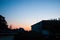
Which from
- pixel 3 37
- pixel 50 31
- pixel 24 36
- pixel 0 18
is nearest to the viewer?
pixel 3 37

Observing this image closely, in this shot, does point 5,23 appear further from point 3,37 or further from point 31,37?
point 3,37

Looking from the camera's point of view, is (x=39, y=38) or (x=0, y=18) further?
(x=0, y=18)

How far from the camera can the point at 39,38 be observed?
27.6 meters

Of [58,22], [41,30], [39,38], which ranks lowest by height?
[39,38]

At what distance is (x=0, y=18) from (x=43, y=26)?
25156 mm

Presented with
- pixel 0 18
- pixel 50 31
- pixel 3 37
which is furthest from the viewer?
pixel 0 18

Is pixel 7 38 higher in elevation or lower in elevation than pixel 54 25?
lower

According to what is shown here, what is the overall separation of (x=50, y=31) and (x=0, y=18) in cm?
2744

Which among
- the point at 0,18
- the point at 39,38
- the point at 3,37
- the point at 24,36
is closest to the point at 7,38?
the point at 3,37

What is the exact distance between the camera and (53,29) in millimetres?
31266

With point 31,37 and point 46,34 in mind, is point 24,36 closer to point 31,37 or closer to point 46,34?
point 31,37

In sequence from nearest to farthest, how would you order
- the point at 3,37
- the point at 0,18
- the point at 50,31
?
the point at 3,37
the point at 50,31
the point at 0,18

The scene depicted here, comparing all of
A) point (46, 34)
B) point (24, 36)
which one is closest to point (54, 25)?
point (46, 34)

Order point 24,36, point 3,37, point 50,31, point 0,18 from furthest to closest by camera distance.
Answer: point 0,18 < point 50,31 < point 24,36 < point 3,37
